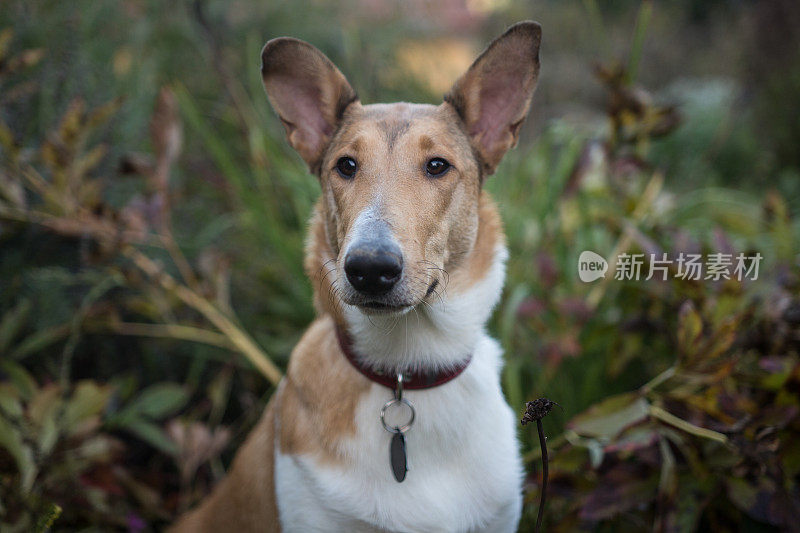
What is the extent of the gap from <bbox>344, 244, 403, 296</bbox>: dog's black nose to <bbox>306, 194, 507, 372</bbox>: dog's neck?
1.09 ft

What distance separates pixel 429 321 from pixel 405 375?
0.64ft

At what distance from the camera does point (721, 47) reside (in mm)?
8734

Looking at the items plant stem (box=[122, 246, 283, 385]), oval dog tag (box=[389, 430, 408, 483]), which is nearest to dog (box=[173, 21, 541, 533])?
oval dog tag (box=[389, 430, 408, 483])

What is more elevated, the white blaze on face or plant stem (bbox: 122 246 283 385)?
the white blaze on face

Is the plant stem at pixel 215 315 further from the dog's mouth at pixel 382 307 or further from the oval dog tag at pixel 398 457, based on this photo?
the dog's mouth at pixel 382 307

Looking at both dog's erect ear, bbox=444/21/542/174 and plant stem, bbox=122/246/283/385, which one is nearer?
dog's erect ear, bbox=444/21/542/174

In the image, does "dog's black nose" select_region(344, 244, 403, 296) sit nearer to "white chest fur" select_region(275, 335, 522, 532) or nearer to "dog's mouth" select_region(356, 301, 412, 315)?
"dog's mouth" select_region(356, 301, 412, 315)

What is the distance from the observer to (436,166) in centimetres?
197

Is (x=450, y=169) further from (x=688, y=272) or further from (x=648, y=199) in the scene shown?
(x=648, y=199)

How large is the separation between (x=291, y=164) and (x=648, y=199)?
88.2 inches

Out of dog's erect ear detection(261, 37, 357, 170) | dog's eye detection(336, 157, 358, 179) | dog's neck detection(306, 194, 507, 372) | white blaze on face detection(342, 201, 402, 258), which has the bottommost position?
dog's neck detection(306, 194, 507, 372)

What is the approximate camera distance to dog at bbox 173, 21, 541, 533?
6.16 ft
